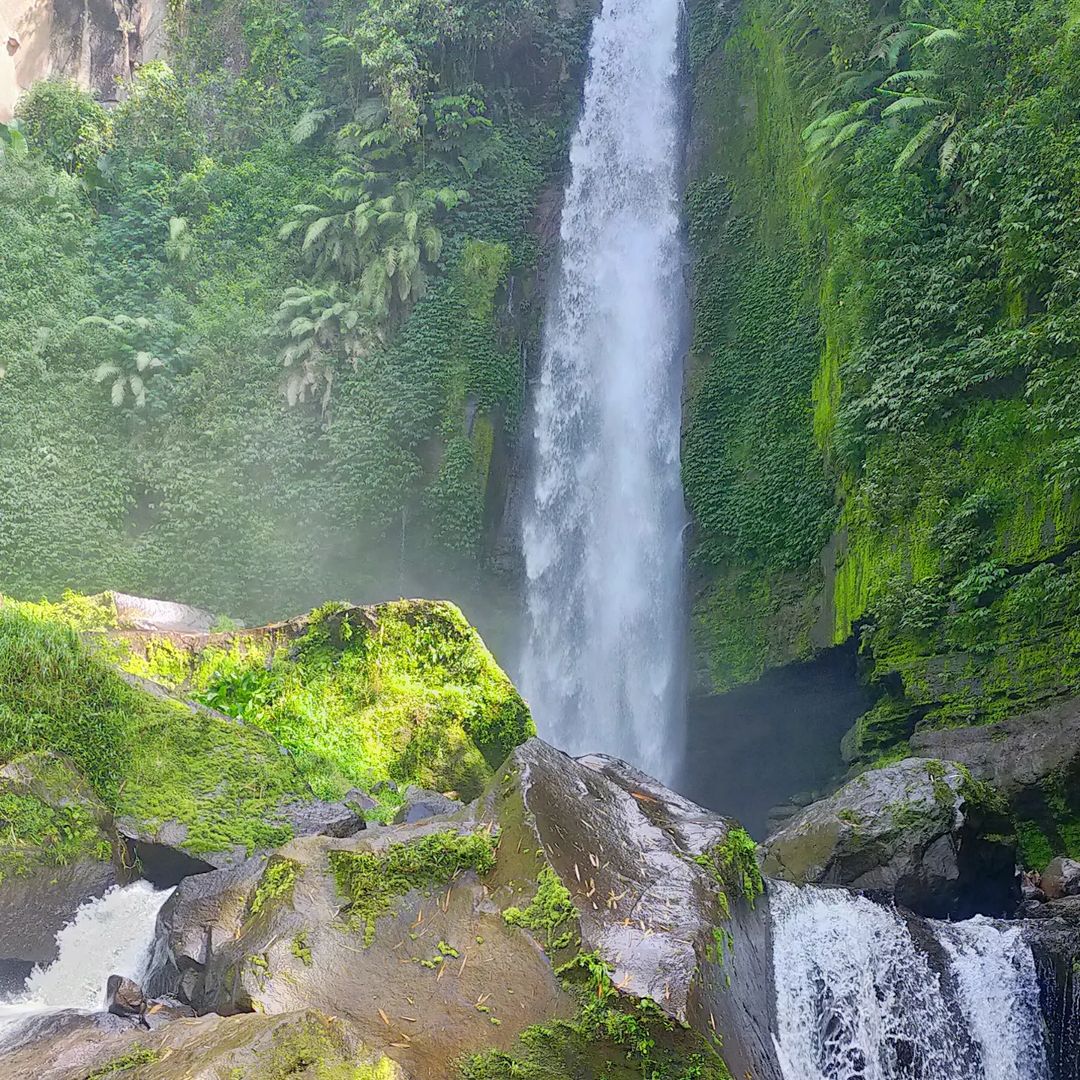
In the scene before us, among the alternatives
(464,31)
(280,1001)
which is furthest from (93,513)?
(280,1001)

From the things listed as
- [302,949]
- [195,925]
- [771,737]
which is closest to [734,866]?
[302,949]

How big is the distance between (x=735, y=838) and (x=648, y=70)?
19035 millimetres

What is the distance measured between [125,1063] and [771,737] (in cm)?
1228

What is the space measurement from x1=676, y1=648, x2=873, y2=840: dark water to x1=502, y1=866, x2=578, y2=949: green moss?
348 inches

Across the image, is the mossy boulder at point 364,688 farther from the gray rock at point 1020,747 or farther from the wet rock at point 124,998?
the gray rock at point 1020,747

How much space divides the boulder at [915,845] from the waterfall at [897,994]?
3.15 feet

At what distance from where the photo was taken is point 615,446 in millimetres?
16625

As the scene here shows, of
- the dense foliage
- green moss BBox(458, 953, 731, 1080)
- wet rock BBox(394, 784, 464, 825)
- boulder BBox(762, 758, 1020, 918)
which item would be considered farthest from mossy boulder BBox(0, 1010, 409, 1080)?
the dense foliage

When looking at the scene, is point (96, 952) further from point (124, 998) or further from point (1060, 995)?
point (1060, 995)

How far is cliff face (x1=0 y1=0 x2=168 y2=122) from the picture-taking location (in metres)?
23.2

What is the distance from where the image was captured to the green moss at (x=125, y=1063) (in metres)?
3.04

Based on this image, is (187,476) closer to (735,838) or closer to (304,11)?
(304,11)

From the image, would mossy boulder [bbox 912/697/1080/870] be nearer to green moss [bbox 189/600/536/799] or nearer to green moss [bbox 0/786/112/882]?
green moss [bbox 189/600/536/799]

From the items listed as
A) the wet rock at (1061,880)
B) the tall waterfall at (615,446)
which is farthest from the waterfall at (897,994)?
the tall waterfall at (615,446)
